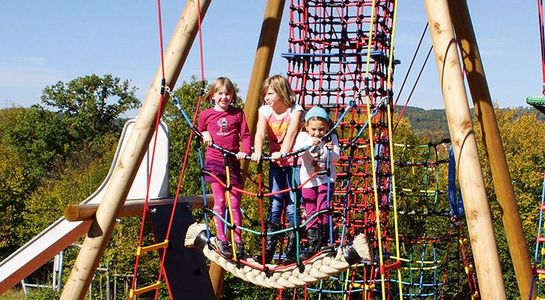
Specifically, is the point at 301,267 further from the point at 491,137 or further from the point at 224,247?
the point at 491,137

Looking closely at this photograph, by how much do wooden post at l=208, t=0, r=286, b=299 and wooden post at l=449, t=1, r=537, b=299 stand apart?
1.62 m

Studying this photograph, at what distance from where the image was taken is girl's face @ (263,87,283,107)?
17.8 ft

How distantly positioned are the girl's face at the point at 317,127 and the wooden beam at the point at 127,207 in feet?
4.63

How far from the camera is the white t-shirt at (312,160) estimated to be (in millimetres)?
5184

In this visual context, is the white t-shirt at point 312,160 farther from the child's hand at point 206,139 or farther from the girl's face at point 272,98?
the child's hand at point 206,139

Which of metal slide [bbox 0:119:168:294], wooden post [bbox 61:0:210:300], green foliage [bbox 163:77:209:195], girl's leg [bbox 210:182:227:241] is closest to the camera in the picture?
wooden post [bbox 61:0:210:300]

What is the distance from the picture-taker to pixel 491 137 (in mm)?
5637

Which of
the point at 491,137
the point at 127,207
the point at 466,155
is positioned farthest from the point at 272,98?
the point at 491,137

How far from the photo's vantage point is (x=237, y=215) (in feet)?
18.0

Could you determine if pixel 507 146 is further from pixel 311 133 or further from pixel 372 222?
pixel 311 133

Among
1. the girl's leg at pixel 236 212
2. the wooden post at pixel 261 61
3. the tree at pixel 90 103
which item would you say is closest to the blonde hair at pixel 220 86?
the girl's leg at pixel 236 212

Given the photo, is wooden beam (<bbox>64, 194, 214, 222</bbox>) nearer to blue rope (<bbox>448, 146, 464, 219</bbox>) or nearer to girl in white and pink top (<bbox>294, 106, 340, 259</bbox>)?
girl in white and pink top (<bbox>294, 106, 340, 259</bbox>)

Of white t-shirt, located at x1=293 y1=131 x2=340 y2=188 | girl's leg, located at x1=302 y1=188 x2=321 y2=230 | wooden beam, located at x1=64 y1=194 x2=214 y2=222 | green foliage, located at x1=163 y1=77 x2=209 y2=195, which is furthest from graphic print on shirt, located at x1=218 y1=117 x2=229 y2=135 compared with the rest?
green foliage, located at x1=163 y1=77 x2=209 y2=195

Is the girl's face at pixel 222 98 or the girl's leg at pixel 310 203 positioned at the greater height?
the girl's face at pixel 222 98
